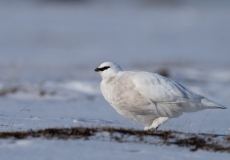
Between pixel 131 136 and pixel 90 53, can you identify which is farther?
pixel 90 53

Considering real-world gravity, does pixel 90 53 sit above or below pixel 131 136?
above

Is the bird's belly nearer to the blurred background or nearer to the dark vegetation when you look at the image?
the dark vegetation

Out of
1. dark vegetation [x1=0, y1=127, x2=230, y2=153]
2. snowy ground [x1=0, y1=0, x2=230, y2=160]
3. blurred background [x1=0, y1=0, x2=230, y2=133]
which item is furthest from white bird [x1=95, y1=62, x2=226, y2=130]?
blurred background [x1=0, y1=0, x2=230, y2=133]

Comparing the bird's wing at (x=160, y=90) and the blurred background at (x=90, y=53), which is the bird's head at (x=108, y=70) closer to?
the bird's wing at (x=160, y=90)

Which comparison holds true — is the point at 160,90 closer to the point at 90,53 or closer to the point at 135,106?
the point at 135,106

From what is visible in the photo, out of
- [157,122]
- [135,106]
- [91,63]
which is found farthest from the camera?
[91,63]

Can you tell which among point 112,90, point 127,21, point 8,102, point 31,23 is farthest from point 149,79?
point 127,21

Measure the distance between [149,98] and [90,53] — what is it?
20.3 m

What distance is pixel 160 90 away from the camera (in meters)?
7.15

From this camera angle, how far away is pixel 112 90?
7273 mm

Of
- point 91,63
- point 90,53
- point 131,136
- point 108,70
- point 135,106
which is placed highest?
point 90,53

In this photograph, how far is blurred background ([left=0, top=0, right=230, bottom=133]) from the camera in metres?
11.4

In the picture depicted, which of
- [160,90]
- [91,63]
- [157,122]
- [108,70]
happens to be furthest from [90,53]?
[160,90]

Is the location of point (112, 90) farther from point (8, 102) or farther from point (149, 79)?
point (8, 102)
